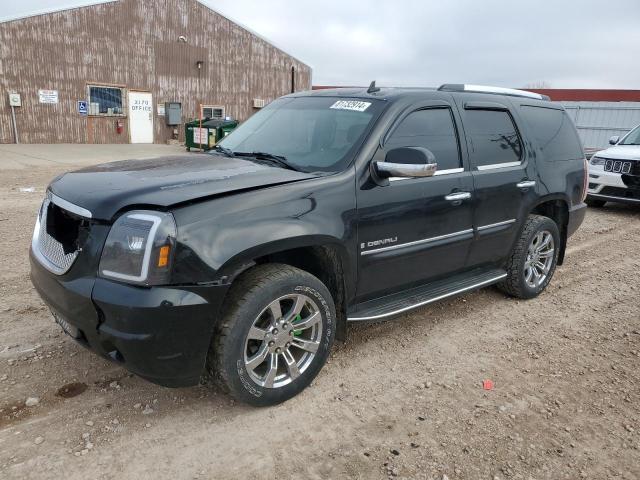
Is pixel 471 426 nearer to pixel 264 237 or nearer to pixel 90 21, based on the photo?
pixel 264 237

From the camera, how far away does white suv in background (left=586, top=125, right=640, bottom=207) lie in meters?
9.24

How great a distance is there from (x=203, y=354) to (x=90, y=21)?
23.1m

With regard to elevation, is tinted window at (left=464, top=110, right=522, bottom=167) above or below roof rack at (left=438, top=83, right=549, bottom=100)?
below

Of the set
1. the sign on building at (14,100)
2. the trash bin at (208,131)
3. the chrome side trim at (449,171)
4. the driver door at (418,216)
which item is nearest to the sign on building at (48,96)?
the sign on building at (14,100)

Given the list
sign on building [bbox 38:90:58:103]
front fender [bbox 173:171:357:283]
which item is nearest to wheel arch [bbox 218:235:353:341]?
front fender [bbox 173:171:357:283]

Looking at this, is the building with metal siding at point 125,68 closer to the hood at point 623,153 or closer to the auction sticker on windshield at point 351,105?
the hood at point 623,153

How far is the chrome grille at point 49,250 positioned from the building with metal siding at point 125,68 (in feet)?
69.0

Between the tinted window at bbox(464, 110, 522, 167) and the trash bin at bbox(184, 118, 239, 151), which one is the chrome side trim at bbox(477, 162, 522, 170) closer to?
the tinted window at bbox(464, 110, 522, 167)

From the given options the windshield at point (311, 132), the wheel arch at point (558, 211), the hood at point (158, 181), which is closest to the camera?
the hood at point (158, 181)

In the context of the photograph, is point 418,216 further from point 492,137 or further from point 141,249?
point 141,249

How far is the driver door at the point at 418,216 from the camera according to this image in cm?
337

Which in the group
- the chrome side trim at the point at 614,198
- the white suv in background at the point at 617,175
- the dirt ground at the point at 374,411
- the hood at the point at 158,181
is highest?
the hood at the point at 158,181

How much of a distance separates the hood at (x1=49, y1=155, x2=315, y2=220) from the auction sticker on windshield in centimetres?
81

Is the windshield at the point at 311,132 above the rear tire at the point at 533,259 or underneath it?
above
